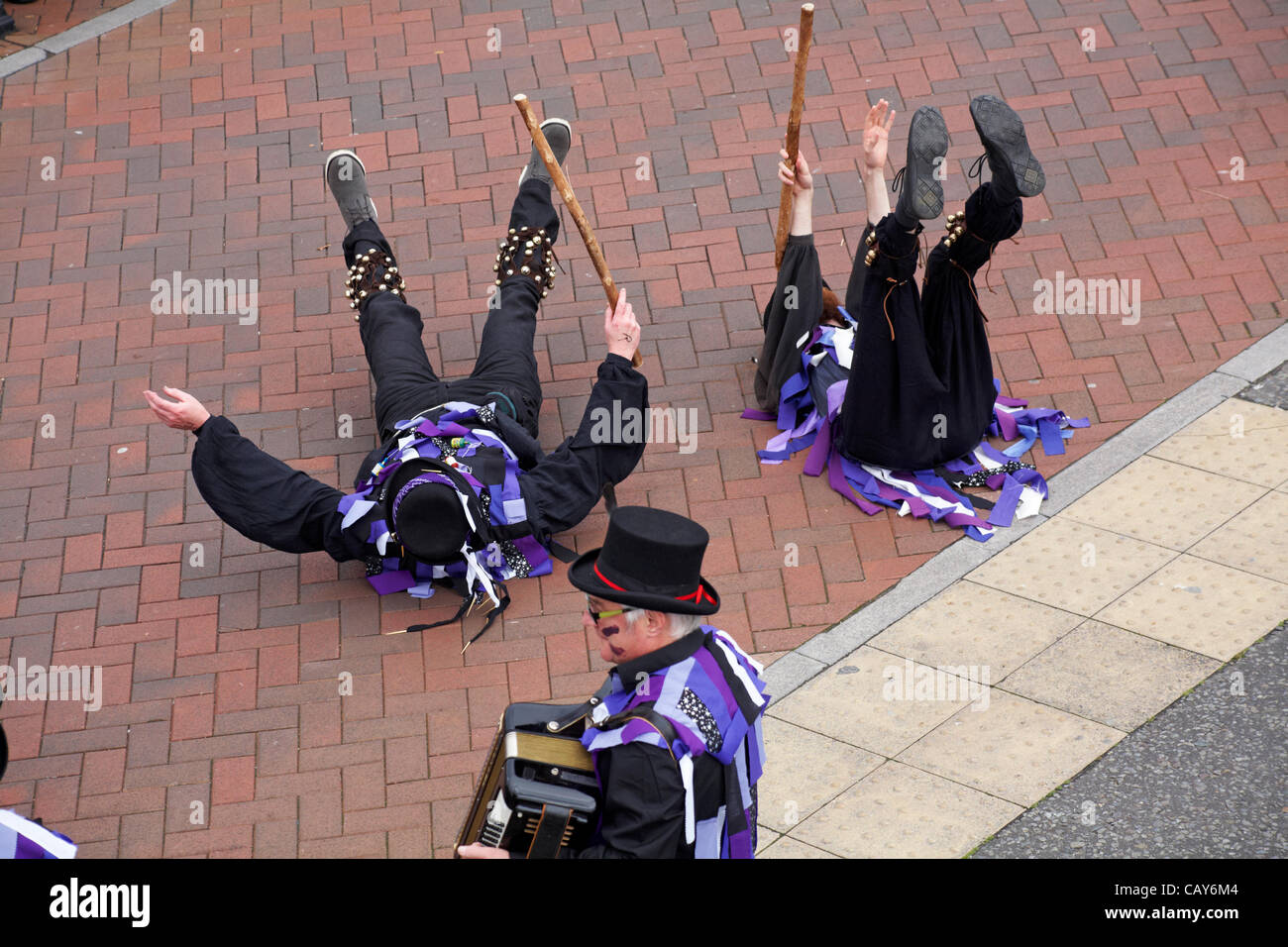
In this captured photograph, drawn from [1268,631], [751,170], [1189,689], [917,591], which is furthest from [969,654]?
[751,170]

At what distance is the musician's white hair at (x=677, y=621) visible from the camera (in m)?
3.71

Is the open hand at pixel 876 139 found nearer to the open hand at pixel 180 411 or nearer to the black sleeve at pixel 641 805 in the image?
the open hand at pixel 180 411

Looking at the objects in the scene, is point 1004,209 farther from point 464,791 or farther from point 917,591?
point 464,791

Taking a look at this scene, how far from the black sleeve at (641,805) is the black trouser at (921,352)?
9.90ft

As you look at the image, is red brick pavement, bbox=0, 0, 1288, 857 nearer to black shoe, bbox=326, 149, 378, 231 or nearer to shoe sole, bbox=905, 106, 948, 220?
black shoe, bbox=326, 149, 378, 231

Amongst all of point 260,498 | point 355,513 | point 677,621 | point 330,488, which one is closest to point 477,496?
point 355,513

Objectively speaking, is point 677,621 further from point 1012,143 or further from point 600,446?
point 1012,143

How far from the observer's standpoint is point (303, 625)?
5.90 m

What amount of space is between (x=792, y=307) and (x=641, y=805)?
11.4 ft

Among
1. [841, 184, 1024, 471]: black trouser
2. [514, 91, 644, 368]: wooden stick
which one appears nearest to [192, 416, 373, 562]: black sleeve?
[514, 91, 644, 368]: wooden stick

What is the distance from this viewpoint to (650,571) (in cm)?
369

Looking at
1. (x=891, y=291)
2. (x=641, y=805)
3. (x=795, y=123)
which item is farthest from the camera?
(x=795, y=123)

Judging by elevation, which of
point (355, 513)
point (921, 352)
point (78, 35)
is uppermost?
point (78, 35)
